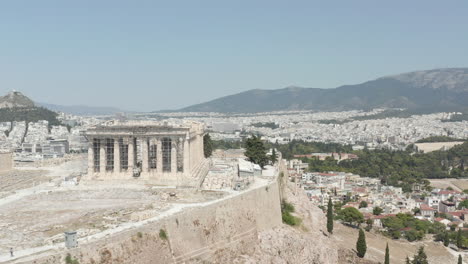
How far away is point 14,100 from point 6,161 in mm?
85026

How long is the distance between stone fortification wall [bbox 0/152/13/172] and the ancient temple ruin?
11.5 meters

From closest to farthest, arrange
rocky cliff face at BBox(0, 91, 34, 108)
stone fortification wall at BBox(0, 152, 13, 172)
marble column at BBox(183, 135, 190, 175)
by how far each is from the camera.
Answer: marble column at BBox(183, 135, 190, 175) < stone fortification wall at BBox(0, 152, 13, 172) < rocky cliff face at BBox(0, 91, 34, 108)

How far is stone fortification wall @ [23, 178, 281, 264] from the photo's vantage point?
2162 centimetres

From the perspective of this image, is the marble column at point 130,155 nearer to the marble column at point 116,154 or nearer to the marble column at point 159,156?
the marble column at point 116,154

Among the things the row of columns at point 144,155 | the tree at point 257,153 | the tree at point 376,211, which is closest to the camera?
the row of columns at point 144,155

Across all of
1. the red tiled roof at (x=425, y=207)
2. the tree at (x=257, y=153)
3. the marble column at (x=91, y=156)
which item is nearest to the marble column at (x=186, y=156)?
the marble column at (x=91, y=156)

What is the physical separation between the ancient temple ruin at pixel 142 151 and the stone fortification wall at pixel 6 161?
37.6 ft

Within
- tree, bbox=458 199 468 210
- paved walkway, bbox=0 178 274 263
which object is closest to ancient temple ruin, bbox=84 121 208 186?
paved walkway, bbox=0 178 274 263

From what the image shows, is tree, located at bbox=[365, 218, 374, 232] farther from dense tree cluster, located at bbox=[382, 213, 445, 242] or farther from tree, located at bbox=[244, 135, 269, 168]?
tree, located at bbox=[244, 135, 269, 168]

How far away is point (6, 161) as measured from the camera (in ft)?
147

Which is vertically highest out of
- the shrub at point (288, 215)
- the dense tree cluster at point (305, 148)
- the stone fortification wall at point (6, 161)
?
the stone fortification wall at point (6, 161)

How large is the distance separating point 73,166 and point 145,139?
15694 mm

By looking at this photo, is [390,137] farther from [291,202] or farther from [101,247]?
[101,247]

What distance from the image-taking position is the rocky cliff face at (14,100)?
119831 mm
